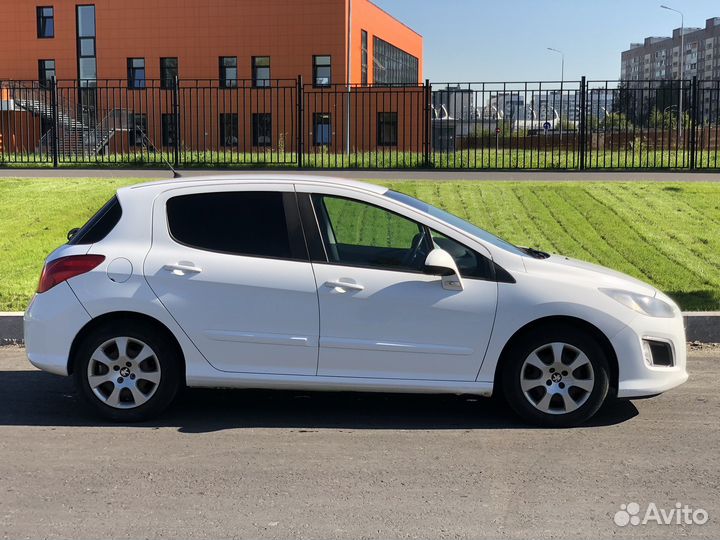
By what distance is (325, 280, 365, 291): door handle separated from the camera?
221 inches

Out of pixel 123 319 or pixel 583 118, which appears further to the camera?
pixel 583 118

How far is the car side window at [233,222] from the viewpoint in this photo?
581 centimetres

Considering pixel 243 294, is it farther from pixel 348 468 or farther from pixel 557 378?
pixel 557 378

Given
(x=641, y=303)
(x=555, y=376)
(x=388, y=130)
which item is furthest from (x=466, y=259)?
(x=388, y=130)

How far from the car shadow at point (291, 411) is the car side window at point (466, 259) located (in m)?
1.00

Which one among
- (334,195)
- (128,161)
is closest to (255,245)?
(334,195)

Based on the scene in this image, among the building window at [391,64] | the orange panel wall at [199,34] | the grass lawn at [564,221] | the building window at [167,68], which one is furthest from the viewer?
the building window at [391,64]

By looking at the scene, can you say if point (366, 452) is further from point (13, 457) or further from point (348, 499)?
point (13, 457)

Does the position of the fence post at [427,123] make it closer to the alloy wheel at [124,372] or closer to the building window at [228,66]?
the alloy wheel at [124,372]

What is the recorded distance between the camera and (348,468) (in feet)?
16.3

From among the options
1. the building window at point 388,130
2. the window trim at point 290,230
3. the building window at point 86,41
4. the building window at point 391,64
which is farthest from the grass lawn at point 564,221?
the building window at point 391,64

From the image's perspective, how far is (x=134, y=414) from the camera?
579cm

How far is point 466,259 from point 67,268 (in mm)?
2596

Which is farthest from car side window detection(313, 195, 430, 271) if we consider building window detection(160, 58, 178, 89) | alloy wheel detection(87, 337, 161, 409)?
building window detection(160, 58, 178, 89)
